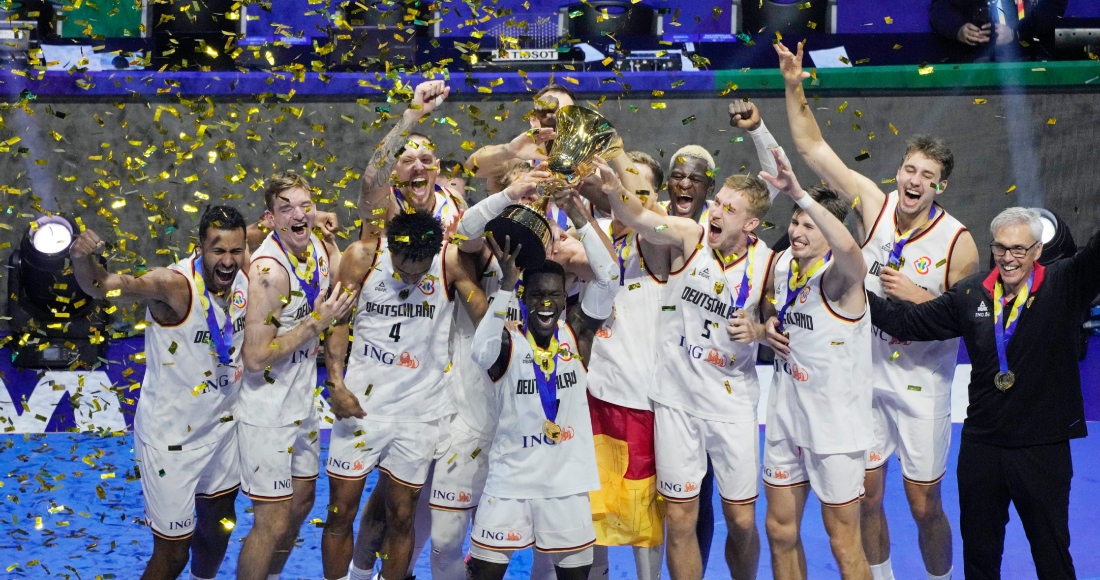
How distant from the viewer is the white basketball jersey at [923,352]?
16.9 ft

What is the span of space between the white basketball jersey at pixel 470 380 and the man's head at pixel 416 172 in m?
0.43

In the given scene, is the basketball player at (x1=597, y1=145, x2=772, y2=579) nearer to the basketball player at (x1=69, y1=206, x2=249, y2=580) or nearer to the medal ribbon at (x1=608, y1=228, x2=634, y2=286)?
the medal ribbon at (x1=608, y1=228, x2=634, y2=286)

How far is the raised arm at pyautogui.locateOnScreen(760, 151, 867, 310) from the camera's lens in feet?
14.4

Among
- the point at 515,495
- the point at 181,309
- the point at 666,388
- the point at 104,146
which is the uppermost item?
the point at 104,146

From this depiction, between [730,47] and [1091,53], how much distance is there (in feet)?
8.30

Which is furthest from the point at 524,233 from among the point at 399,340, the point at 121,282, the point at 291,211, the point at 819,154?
the point at 819,154

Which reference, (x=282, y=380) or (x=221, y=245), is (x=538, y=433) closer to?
(x=282, y=380)

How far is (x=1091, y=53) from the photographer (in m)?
7.94

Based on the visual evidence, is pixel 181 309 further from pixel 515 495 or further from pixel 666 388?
pixel 666 388

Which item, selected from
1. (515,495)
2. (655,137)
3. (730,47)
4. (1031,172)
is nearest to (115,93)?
(655,137)

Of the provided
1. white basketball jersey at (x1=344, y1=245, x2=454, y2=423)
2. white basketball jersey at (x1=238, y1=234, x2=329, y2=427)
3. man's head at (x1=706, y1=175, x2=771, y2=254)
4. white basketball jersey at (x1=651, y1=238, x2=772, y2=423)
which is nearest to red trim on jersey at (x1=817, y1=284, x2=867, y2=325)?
white basketball jersey at (x1=651, y1=238, x2=772, y2=423)

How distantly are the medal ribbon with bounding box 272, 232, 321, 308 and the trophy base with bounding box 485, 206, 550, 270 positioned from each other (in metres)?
0.97

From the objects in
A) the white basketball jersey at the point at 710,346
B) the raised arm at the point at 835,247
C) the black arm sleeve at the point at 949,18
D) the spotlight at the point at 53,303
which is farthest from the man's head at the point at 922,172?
the spotlight at the point at 53,303

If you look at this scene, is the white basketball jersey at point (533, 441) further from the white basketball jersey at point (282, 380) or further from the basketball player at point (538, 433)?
the white basketball jersey at point (282, 380)
